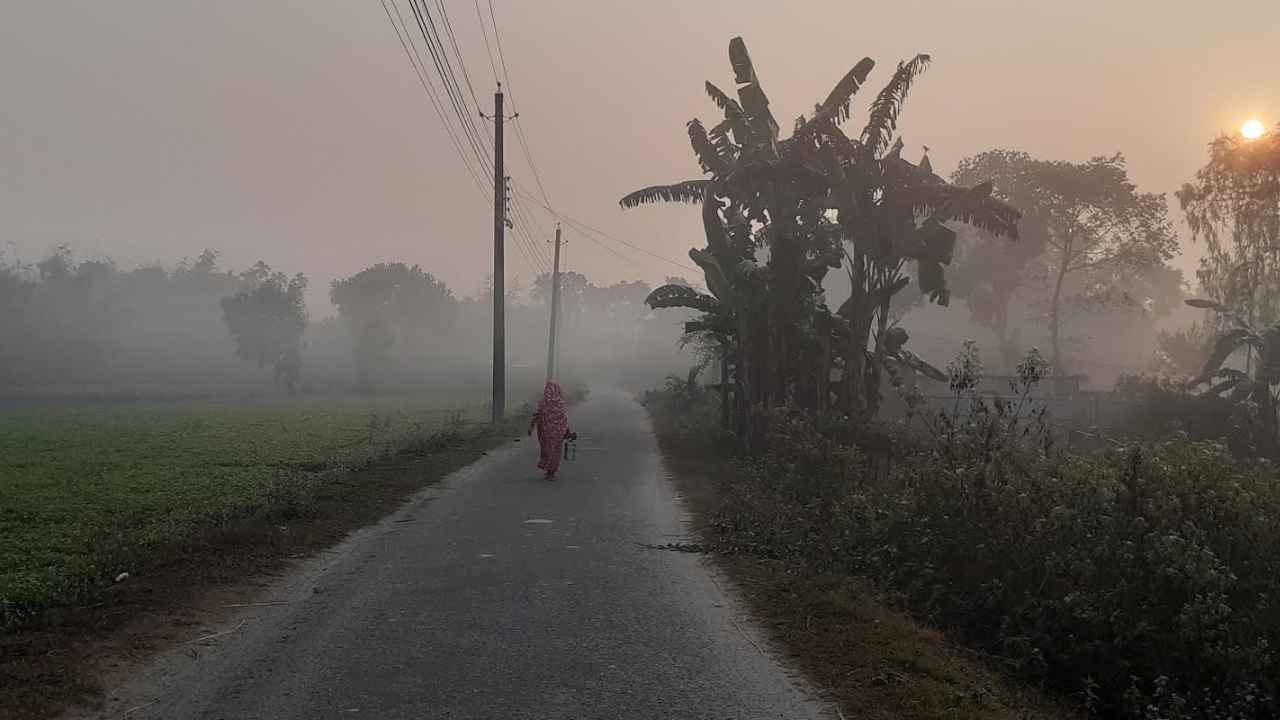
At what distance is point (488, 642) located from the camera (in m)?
6.49

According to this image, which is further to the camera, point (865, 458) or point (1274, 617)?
point (865, 458)

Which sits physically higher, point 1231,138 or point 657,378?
point 1231,138

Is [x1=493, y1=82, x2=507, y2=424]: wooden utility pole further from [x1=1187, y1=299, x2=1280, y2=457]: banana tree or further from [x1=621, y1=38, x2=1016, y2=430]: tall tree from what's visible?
[x1=1187, y1=299, x2=1280, y2=457]: banana tree

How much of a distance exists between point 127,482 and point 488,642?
13.3 m

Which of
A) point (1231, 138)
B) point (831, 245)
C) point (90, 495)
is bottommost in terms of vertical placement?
point (90, 495)

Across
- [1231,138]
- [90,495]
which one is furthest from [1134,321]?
[90,495]

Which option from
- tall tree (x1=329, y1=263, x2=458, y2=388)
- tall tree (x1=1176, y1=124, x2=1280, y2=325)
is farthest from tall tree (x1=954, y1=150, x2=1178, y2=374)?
tall tree (x1=329, y1=263, x2=458, y2=388)

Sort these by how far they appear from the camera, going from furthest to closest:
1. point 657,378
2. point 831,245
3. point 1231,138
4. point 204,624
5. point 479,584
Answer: point 657,378, point 1231,138, point 831,245, point 479,584, point 204,624

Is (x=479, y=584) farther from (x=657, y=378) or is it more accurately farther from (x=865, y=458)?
(x=657, y=378)

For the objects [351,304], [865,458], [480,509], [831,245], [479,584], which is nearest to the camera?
[479,584]

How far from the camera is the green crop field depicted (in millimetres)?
8945

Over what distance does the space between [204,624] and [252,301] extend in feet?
283

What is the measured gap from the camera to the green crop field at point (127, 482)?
8.95 m

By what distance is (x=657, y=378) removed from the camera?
3937 inches
